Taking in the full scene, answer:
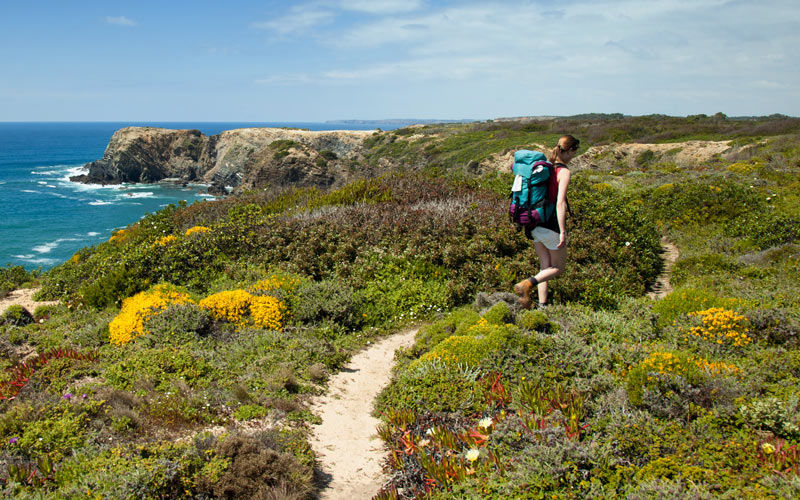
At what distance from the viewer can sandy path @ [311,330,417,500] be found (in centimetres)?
426

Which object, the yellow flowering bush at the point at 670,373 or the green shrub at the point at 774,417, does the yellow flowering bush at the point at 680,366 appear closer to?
the yellow flowering bush at the point at 670,373

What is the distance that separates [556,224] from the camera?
6.03 meters

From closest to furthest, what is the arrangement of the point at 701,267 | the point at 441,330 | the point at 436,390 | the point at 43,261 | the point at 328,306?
the point at 436,390 < the point at 441,330 < the point at 328,306 < the point at 701,267 < the point at 43,261

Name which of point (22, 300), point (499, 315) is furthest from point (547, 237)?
point (22, 300)

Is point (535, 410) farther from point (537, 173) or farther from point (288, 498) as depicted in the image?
point (537, 173)

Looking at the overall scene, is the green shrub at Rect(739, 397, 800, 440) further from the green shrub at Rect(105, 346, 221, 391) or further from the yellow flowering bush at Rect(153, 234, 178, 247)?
the yellow flowering bush at Rect(153, 234, 178, 247)

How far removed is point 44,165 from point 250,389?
9730 centimetres

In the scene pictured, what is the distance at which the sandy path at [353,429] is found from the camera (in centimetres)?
426

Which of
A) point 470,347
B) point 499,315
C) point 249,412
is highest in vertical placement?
point 499,315

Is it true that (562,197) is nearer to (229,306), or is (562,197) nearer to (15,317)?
(229,306)

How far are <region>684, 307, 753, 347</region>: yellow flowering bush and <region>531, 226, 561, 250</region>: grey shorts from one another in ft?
6.27

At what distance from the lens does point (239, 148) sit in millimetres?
60062

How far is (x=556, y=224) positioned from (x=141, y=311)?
637 centimetres

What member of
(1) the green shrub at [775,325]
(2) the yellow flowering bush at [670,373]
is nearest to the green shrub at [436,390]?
(2) the yellow flowering bush at [670,373]
